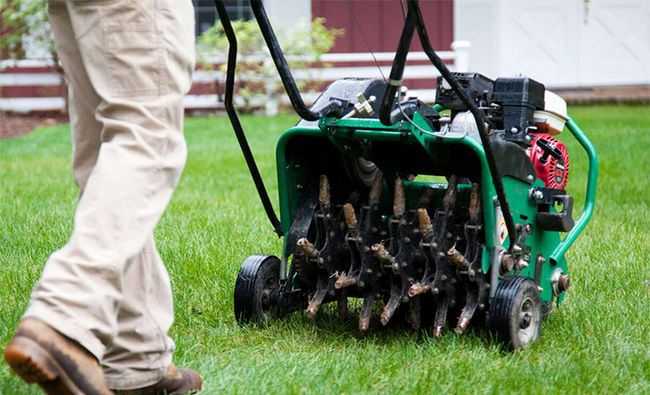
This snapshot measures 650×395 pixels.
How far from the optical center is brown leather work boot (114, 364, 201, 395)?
92.3 inches

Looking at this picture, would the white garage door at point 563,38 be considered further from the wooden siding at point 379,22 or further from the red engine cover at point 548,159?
the red engine cover at point 548,159

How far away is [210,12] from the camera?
1554 cm

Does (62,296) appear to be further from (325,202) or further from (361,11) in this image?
(361,11)

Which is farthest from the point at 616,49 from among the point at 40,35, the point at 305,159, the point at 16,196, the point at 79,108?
the point at 79,108

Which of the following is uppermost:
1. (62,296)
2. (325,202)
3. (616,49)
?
(62,296)

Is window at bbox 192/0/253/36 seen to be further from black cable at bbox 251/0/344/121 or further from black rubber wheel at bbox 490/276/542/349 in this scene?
black rubber wheel at bbox 490/276/542/349

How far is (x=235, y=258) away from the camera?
4.29m

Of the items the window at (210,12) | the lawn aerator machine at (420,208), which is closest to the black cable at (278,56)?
the lawn aerator machine at (420,208)

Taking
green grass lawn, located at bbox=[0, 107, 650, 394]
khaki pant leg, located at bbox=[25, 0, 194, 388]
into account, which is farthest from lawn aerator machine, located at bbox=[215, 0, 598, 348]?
khaki pant leg, located at bbox=[25, 0, 194, 388]

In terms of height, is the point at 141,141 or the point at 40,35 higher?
the point at 141,141

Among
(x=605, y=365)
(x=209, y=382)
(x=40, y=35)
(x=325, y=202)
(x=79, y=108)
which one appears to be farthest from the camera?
(x=40, y=35)

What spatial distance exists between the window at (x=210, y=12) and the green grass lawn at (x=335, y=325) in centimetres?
933

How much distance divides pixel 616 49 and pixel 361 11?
4.35 m

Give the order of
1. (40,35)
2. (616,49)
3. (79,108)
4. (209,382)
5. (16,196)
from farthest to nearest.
Answer: (616,49), (40,35), (16,196), (209,382), (79,108)
